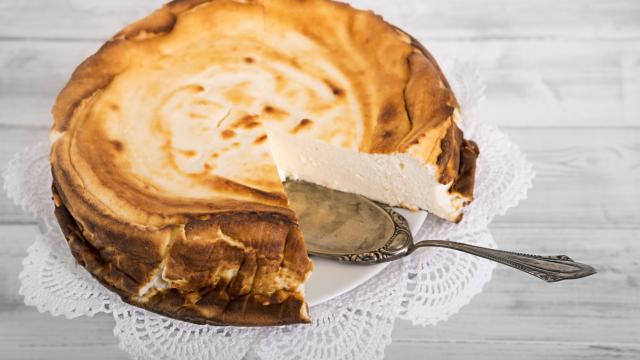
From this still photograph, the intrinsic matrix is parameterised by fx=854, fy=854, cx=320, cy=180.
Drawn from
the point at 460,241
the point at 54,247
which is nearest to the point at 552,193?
the point at 460,241

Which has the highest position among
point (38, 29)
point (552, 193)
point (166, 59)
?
point (166, 59)

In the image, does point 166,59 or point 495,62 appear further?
point 495,62

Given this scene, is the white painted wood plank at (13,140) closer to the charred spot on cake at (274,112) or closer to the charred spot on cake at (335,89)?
the charred spot on cake at (274,112)

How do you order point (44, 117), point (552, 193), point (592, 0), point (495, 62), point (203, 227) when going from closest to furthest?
point (203, 227)
point (552, 193)
point (44, 117)
point (495, 62)
point (592, 0)

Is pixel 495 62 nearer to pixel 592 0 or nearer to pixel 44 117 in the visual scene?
pixel 592 0

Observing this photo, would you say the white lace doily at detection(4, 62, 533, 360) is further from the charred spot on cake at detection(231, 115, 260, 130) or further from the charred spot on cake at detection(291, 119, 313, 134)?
the charred spot on cake at detection(231, 115, 260, 130)

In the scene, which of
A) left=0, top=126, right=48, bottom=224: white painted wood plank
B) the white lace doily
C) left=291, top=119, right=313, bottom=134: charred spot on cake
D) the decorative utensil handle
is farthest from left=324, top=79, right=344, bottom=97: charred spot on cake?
left=0, top=126, right=48, bottom=224: white painted wood plank

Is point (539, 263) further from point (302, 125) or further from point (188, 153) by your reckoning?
point (188, 153)
